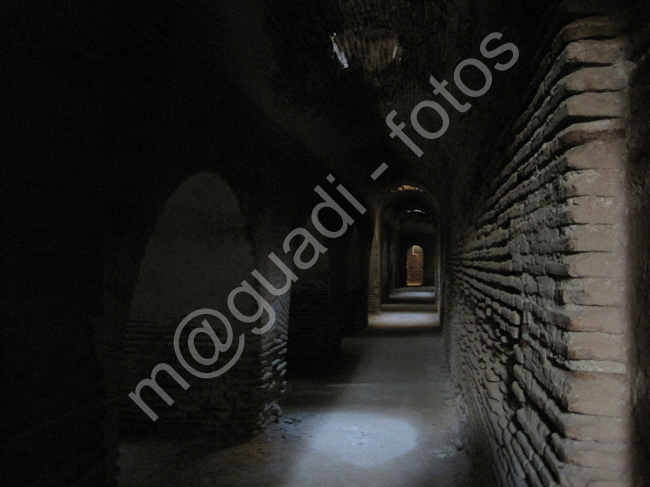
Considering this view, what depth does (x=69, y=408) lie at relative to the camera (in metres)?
2.62

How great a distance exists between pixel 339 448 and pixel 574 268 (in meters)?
4.02

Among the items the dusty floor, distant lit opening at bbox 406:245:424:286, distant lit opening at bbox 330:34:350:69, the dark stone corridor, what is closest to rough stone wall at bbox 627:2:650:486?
the dark stone corridor

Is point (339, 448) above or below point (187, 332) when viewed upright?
below

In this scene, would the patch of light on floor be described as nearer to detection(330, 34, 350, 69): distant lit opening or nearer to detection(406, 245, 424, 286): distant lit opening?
detection(330, 34, 350, 69): distant lit opening

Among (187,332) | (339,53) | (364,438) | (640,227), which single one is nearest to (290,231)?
(187,332)

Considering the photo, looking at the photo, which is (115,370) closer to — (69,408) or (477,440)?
(69,408)

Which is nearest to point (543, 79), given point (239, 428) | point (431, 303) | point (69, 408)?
point (69, 408)

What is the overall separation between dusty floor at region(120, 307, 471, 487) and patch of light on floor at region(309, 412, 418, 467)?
0.01 m

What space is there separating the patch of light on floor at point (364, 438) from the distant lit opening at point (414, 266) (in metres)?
26.5

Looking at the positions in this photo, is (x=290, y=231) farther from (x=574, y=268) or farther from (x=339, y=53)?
(x=574, y=268)

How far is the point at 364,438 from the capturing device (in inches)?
212

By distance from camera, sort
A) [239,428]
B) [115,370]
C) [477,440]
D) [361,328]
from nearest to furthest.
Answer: [115,370], [477,440], [239,428], [361,328]

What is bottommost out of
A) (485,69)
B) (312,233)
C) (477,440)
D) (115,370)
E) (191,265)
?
(477,440)

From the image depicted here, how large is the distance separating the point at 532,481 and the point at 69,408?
2270 millimetres
